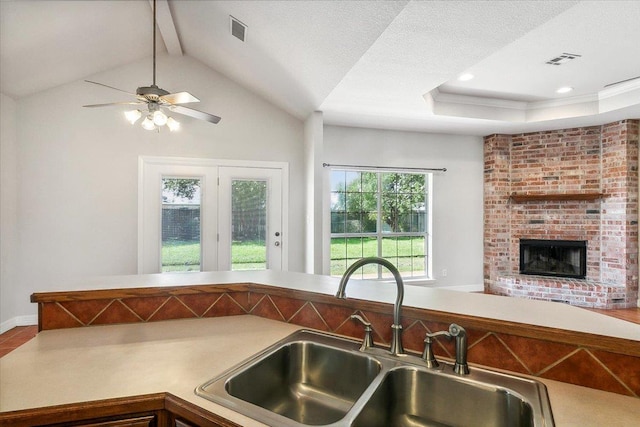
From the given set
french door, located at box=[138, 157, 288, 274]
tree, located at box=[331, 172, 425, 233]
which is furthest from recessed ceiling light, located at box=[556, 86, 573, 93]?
french door, located at box=[138, 157, 288, 274]

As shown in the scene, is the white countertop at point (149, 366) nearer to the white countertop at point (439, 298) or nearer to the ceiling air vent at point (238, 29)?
the white countertop at point (439, 298)

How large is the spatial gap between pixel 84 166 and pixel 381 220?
3907mm

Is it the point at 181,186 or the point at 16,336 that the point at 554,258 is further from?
the point at 16,336

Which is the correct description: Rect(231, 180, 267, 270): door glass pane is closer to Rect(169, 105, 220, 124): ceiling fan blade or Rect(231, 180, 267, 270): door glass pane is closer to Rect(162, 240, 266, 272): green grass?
Rect(162, 240, 266, 272): green grass

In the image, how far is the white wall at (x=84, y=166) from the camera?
3.54 meters

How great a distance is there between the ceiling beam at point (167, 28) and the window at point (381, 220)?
99.6 inches

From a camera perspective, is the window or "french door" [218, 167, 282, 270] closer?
"french door" [218, 167, 282, 270]

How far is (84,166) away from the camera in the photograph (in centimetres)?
370

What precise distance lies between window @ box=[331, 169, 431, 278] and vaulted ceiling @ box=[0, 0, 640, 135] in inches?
35.9

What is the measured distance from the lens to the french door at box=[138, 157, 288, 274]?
3855 millimetres

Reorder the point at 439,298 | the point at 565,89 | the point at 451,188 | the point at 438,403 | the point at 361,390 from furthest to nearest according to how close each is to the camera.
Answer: the point at 451,188 < the point at 565,89 < the point at 439,298 < the point at 361,390 < the point at 438,403

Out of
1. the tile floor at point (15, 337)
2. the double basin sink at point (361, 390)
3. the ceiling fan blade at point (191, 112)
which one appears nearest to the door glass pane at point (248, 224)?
the ceiling fan blade at point (191, 112)

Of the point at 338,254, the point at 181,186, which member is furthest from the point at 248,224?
the point at 338,254

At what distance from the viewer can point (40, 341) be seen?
120 centimetres
